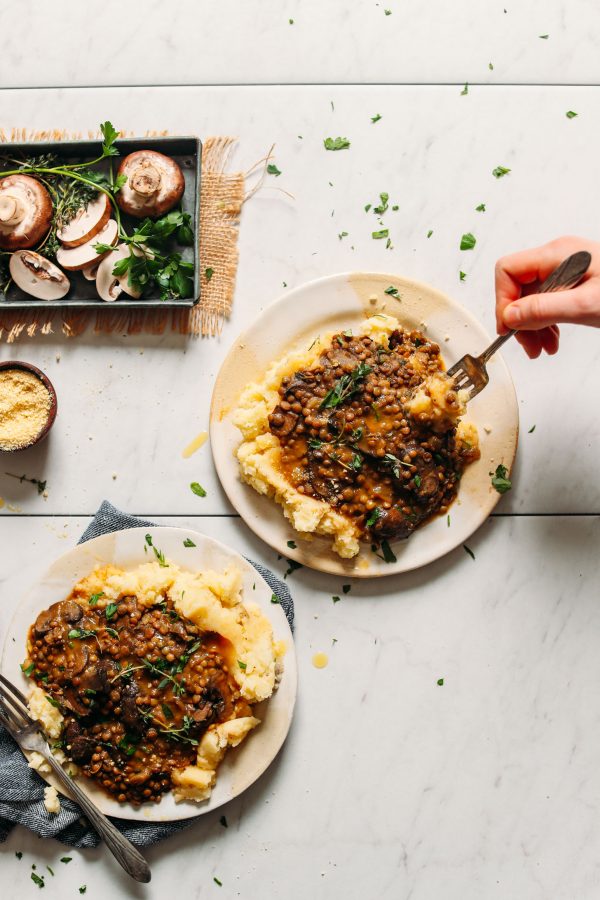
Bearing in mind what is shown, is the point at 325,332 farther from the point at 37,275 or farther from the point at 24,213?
the point at 24,213

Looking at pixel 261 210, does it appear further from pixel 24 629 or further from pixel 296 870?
pixel 296 870

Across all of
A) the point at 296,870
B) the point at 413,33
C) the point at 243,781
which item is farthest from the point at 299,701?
the point at 413,33

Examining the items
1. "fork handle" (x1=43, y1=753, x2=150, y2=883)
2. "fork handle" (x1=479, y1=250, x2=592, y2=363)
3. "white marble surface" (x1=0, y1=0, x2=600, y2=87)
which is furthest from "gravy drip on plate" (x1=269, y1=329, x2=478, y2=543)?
"fork handle" (x1=43, y1=753, x2=150, y2=883)

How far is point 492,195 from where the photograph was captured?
404 centimetres

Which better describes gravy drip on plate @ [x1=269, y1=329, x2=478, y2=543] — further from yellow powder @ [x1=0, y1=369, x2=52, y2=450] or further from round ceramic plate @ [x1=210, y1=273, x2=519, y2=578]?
yellow powder @ [x1=0, y1=369, x2=52, y2=450]

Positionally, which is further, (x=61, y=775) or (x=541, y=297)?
(x=61, y=775)

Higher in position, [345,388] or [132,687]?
[345,388]

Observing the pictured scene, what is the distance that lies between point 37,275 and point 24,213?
0.30 meters

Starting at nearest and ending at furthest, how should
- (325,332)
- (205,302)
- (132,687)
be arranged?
(132,687)
(325,332)
(205,302)

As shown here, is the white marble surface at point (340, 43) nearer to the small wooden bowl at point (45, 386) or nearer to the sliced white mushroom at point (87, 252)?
the sliced white mushroom at point (87, 252)

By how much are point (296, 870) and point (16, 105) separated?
14.0 feet

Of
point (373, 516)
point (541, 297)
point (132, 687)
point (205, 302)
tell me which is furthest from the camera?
point (205, 302)

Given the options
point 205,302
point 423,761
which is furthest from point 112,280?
point 423,761

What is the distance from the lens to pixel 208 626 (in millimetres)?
3541
